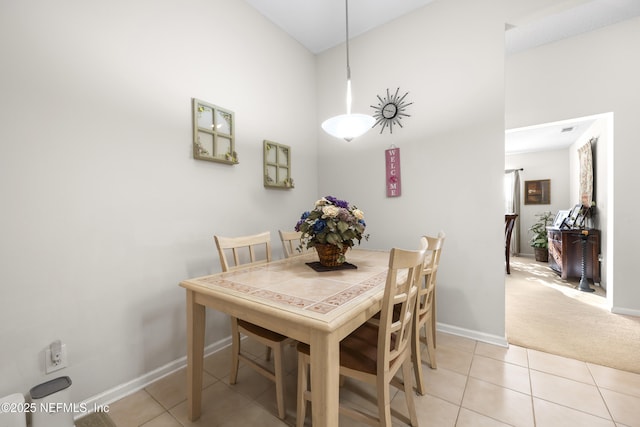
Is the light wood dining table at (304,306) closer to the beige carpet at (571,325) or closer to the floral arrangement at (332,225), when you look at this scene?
the floral arrangement at (332,225)

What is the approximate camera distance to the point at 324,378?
33.7 inches

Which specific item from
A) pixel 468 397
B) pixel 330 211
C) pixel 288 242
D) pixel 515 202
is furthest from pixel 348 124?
pixel 515 202

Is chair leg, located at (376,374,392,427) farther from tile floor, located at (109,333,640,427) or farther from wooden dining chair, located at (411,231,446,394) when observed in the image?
wooden dining chair, located at (411,231,446,394)

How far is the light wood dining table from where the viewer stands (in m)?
0.86

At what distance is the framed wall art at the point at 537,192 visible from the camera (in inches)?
217

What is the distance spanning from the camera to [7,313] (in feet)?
3.84

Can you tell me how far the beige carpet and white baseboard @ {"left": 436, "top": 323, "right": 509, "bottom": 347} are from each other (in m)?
0.12

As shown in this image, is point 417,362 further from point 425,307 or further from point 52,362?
point 52,362

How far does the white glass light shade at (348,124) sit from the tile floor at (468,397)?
166 cm

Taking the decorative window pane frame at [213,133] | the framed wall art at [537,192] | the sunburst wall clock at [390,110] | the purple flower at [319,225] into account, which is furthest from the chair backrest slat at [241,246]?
the framed wall art at [537,192]

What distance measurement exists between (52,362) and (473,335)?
2.84m

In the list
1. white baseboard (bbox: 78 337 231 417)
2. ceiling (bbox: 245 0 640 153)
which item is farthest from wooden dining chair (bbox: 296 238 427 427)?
ceiling (bbox: 245 0 640 153)

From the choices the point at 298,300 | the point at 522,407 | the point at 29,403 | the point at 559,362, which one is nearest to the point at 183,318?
the point at 29,403

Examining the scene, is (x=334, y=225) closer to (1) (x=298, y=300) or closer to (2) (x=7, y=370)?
(1) (x=298, y=300)
